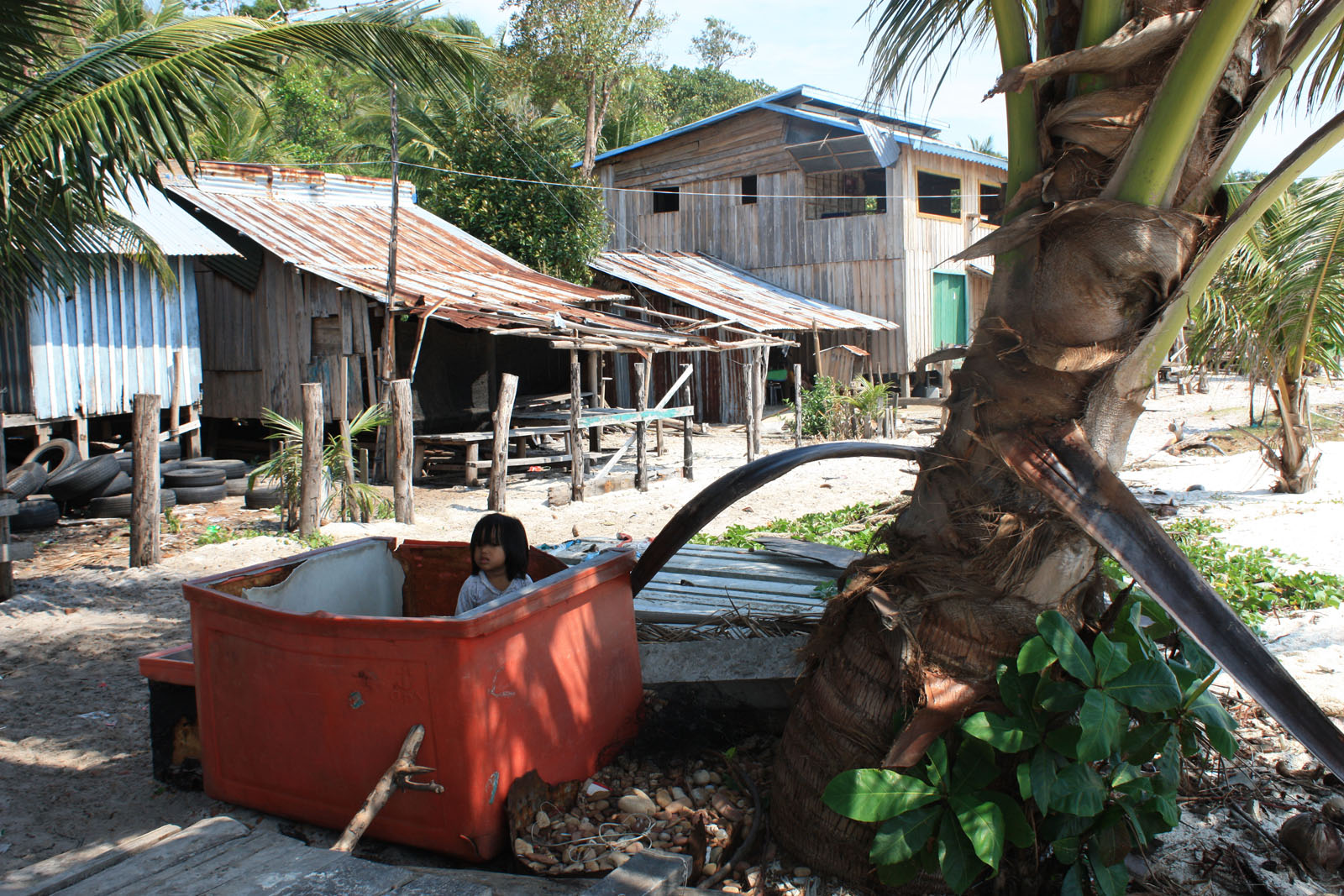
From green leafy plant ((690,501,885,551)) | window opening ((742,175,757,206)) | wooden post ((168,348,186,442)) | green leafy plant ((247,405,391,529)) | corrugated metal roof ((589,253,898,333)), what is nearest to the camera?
green leafy plant ((690,501,885,551))

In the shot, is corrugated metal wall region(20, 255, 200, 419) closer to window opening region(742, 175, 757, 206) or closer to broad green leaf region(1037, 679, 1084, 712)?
broad green leaf region(1037, 679, 1084, 712)

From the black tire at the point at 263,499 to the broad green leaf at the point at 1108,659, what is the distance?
10.5m

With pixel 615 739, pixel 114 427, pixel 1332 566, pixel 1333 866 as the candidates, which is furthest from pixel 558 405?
pixel 1333 866

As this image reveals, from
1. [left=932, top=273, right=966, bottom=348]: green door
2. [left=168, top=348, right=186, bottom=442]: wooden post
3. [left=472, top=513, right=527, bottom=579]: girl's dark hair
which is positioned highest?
[left=932, top=273, right=966, bottom=348]: green door

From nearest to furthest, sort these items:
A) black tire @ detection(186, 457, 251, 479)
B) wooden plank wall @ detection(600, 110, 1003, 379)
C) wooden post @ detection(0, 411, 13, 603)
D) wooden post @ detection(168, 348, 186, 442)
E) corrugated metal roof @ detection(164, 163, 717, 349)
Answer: wooden post @ detection(0, 411, 13, 603) < black tire @ detection(186, 457, 251, 479) < corrugated metal roof @ detection(164, 163, 717, 349) < wooden post @ detection(168, 348, 186, 442) < wooden plank wall @ detection(600, 110, 1003, 379)

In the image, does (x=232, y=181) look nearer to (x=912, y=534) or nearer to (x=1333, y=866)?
(x=912, y=534)

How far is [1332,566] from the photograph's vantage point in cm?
675

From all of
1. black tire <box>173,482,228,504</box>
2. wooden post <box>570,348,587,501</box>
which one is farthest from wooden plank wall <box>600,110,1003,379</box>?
black tire <box>173,482,228,504</box>

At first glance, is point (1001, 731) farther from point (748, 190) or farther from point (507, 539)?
point (748, 190)

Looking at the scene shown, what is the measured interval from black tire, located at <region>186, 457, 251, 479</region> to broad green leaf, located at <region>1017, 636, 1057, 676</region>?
38.2ft

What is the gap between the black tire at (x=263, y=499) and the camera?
11484mm

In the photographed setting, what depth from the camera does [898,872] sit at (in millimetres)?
2814

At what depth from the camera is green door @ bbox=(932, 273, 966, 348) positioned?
22641 millimetres

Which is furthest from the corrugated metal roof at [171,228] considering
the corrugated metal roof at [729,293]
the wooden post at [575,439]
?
the corrugated metal roof at [729,293]
